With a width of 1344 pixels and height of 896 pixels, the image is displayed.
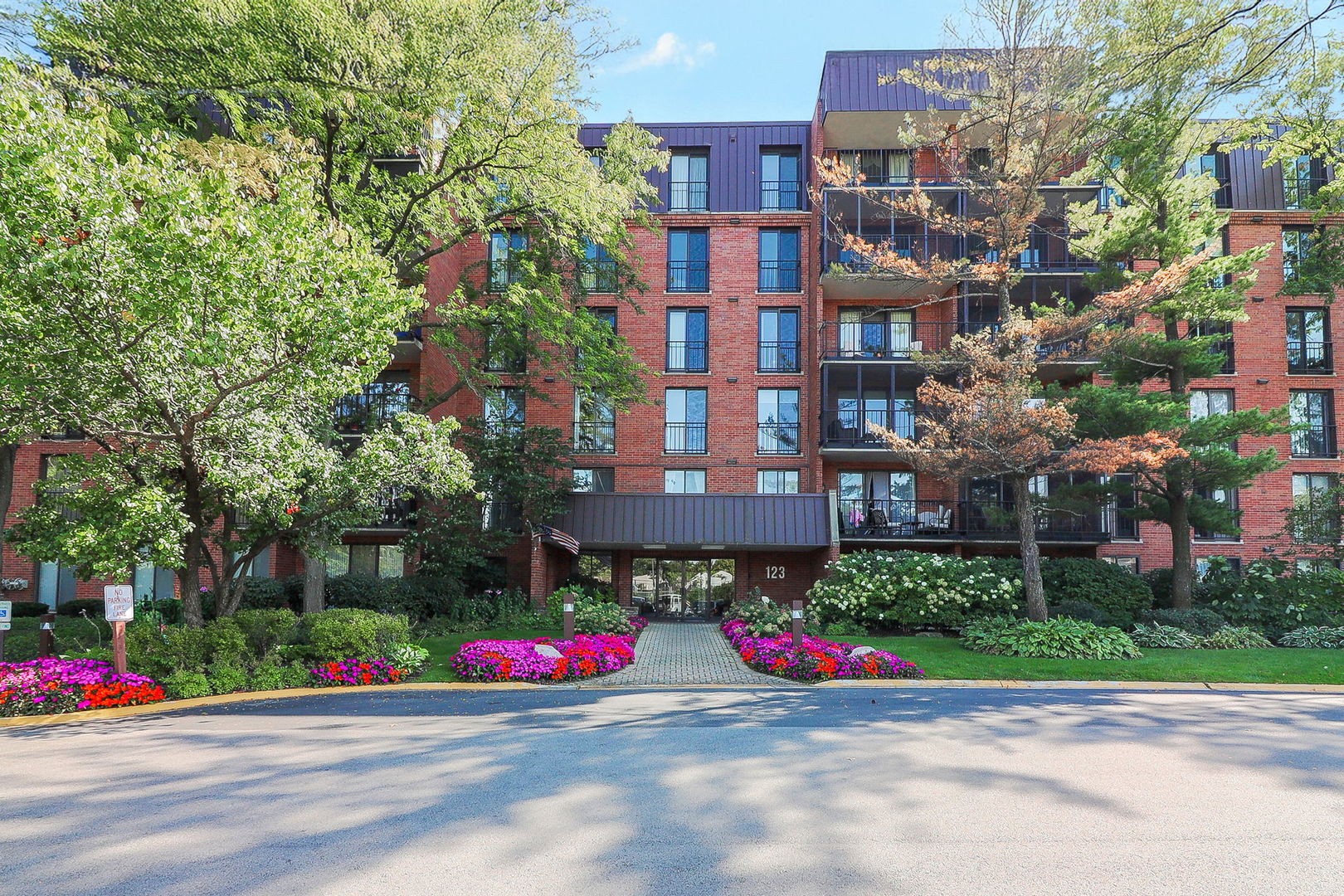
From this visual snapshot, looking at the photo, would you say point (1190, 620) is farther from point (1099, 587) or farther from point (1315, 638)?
point (1315, 638)

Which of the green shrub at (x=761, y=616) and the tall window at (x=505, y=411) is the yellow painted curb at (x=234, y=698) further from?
the tall window at (x=505, y=411)

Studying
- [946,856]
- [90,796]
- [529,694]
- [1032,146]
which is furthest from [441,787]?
[1032,146]

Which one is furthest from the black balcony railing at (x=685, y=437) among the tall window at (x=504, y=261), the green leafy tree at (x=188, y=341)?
the green leafy tree at (x=188, y=341)

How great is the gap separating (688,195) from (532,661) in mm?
16847

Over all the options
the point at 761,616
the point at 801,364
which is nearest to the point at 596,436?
the point at 801,364

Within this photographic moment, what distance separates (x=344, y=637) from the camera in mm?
11844

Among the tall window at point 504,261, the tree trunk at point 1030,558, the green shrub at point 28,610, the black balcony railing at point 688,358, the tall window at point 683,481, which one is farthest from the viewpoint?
the black balcony railing at point 688,358

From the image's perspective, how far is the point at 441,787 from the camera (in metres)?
6.08

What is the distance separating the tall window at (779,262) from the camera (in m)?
24.1

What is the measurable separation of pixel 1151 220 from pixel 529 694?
16597 millimetres

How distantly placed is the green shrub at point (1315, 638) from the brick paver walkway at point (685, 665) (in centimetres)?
1108

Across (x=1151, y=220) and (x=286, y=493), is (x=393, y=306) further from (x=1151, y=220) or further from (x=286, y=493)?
(x=1151, y=220)

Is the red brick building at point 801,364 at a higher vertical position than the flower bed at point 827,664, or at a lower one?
higher

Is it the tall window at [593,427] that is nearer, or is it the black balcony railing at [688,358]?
the tall window at [593,427]
